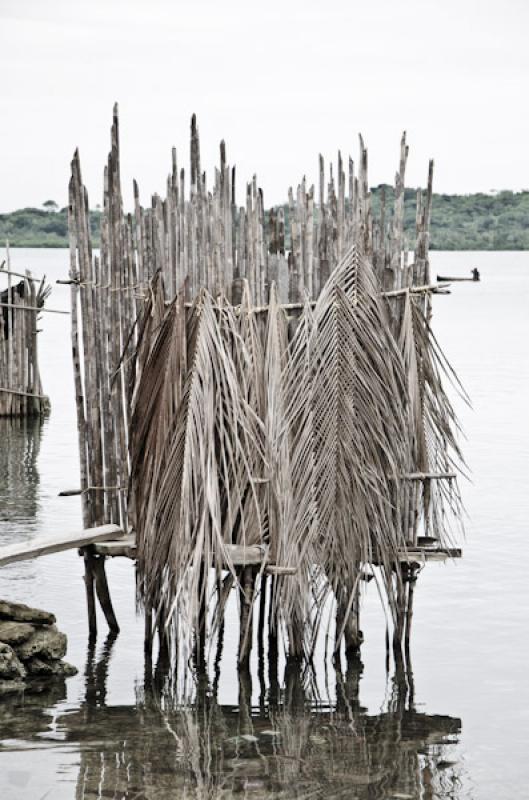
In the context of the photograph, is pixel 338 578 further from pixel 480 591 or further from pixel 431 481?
pixel 480 591

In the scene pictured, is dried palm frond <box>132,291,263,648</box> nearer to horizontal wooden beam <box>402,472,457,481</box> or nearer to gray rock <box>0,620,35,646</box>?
gray rock <box>0,620,35,646</box>

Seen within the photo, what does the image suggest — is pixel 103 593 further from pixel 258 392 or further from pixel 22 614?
pixel 258 392

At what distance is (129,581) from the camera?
1271cm

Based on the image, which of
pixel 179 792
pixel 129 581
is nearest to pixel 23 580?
pixel 129 581

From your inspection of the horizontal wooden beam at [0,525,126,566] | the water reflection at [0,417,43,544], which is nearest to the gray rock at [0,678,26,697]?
the horizontal wooden beam at [0,525,126,566]

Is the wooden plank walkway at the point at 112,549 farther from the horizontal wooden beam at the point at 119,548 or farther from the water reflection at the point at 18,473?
the water reflection at the point at 18,473

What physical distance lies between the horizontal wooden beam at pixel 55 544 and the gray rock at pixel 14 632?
0.41m

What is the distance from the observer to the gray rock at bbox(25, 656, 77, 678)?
9.54 meters

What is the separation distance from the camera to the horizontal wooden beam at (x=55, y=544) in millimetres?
9648

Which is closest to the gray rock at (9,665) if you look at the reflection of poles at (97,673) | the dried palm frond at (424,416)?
the reflection of poles at (97,673)

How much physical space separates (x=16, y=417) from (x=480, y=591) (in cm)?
1184

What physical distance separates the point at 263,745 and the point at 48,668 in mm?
1838

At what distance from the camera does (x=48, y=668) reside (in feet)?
31.5

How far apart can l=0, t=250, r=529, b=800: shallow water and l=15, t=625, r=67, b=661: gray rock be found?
0.24m
